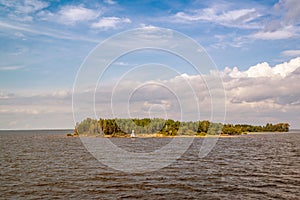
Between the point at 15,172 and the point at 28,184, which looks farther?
the point at 15,172

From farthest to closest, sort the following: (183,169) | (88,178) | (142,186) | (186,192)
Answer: (183,169) → (88,178) → (142,186) → (186,192)

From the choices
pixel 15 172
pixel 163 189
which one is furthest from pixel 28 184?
pixel 163 189

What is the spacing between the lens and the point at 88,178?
4053cm

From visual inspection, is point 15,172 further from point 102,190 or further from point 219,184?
point 219,184

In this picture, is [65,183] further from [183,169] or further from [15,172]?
[183,169]

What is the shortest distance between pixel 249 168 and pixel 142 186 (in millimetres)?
21361

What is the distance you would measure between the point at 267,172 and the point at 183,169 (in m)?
11.7

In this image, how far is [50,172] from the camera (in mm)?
45406

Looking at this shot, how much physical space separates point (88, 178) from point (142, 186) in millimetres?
8134

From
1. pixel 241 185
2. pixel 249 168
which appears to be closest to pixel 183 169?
pixel 249 168

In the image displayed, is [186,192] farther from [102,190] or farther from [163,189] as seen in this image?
[102,190]

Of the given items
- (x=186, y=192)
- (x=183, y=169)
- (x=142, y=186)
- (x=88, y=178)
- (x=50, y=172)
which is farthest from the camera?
(x=183, y=169)

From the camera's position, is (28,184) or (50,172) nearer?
(28,184)

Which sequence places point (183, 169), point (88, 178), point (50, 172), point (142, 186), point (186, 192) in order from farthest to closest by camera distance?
point (183, 169), point (50, 172), point (88, 178), point (142, 186), point (186, 192)
